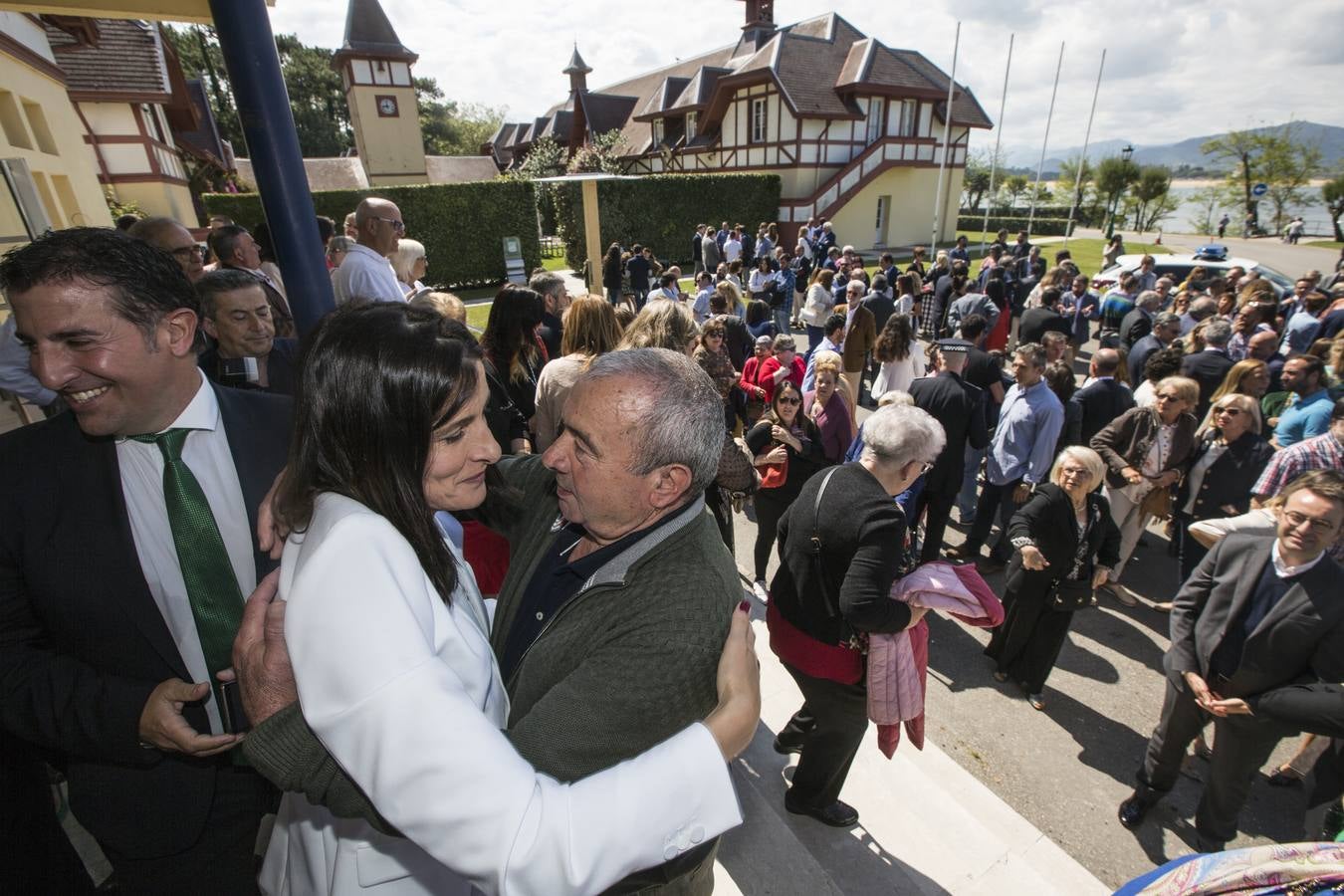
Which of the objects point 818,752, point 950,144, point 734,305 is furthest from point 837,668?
point 950,144

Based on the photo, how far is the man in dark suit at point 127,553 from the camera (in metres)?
1.48

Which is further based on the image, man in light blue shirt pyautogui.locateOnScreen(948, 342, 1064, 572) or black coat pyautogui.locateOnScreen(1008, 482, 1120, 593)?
man in light blue shirt pyautogui.locateOnScreen(948, 342, 1064, 572)

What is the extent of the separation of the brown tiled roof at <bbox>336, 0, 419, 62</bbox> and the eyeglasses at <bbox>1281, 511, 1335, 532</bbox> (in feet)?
124

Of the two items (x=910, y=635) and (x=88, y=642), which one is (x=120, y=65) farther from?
(x=910, y=635)

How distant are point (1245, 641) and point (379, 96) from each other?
3817cm

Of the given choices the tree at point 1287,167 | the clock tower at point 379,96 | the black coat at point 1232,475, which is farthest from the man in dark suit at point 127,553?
the tree at point 1287,167

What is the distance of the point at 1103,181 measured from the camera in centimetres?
3903

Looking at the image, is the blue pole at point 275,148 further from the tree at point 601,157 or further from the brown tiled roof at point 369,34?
the brown tiled roof at point 369,34

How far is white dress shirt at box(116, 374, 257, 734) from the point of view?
166cm

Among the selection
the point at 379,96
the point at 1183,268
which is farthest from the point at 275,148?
the point at 379,96

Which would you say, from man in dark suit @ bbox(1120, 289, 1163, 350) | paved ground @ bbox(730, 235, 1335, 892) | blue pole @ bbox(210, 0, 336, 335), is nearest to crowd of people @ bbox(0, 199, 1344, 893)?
paved ground @ bbox(730, 235, 1335, 892)

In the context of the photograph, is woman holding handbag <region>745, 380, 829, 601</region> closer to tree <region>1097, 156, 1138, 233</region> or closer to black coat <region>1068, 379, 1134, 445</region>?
black coat <region>1068, 379, 1134, 445</region>

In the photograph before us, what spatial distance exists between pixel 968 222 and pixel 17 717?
151ft

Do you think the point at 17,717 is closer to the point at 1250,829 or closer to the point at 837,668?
the point at 837,668
